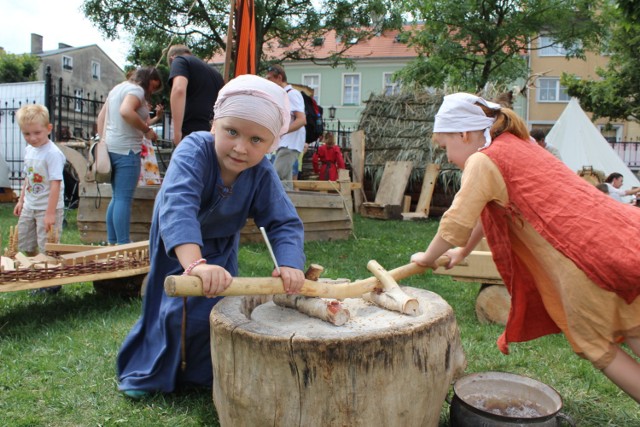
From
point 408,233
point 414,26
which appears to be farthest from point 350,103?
point 408,233

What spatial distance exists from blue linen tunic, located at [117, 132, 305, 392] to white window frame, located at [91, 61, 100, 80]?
41.0m

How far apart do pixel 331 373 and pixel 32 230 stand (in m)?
3.82

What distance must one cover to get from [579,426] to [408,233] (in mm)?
5419

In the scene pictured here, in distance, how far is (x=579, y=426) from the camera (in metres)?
2.33

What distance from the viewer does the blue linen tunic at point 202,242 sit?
85.7 inches

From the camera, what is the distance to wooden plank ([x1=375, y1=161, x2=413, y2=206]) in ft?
32.7

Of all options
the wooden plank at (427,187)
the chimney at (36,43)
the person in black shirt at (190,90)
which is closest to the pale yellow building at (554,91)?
the wooden plank at (427,187)

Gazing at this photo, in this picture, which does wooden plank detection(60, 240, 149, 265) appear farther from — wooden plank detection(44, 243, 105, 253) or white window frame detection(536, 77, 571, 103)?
white window frame detection(536, 77, 571, 103)

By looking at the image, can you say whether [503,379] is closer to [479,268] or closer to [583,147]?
[479,268]

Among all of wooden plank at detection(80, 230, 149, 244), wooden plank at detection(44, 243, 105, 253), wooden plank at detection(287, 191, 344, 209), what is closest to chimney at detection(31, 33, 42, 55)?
wooden plank at detection(80, 230, 149, 244)

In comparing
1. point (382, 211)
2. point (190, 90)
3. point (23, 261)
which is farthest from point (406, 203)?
point (23, 261)

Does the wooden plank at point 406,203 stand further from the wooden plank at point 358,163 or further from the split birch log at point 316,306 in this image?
the split birch log at point 316,306

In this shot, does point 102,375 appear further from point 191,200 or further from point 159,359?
point 191,200

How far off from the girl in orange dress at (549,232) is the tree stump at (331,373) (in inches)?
20.1
